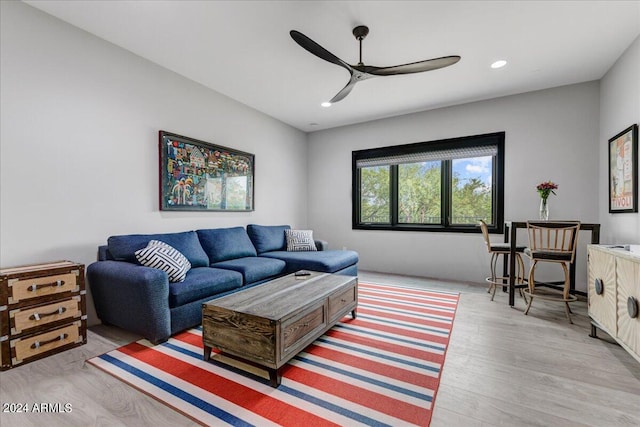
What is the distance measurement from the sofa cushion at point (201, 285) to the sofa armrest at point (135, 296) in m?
0.11

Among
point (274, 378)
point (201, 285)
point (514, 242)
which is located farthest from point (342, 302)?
point (514, 242)

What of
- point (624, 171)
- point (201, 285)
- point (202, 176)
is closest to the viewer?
point (201, 285)

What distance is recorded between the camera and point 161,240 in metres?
2.86

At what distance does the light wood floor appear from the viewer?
143 cm

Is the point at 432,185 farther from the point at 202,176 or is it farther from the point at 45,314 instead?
the point at 45,314

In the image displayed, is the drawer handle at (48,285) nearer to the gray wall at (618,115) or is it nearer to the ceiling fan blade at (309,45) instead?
the ceiling fan blade at (309,45)

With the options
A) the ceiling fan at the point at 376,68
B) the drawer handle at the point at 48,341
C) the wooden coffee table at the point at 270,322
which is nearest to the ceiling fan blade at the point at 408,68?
the ceiling fan at the point at 376,68

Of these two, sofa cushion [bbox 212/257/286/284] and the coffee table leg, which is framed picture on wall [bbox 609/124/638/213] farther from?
sofa cushion [bbox 212/257/286/284]

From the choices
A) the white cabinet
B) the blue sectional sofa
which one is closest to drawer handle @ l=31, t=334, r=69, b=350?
the blue sectional sofa

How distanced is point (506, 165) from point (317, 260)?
2.96 meters

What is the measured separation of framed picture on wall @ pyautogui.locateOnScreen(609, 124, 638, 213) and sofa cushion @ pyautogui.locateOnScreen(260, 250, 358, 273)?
9.46ft

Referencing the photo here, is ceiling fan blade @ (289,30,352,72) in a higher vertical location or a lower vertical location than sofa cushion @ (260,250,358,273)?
higher

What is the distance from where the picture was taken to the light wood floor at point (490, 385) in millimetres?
1426

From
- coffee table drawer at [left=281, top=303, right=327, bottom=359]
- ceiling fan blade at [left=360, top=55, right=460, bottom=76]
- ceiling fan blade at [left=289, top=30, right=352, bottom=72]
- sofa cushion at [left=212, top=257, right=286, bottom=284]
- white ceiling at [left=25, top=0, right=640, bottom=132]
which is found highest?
white ceiling at [left=25, top=0, right=640, bottom=132]
